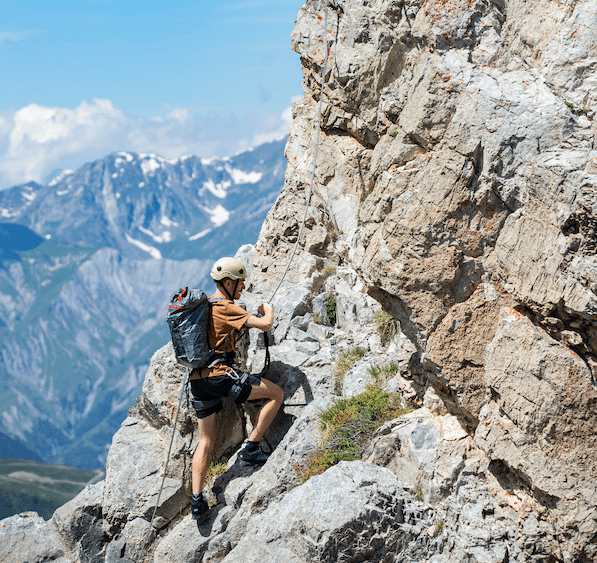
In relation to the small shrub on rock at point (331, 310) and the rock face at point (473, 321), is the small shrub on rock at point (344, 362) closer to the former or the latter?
the rock face at point (473, 321)

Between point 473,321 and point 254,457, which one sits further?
point 254,457

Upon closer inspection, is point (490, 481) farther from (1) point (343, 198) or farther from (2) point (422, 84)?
(1) point (343, 198)

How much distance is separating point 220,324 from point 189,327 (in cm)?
55

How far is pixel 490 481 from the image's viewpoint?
23.8 feet

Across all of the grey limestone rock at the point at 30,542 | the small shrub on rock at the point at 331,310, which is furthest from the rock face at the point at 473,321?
the small shrub on rock at the point at 331,310

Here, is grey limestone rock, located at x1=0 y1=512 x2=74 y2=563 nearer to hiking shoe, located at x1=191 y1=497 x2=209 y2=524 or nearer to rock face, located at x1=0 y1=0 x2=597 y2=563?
rock face, located at x1=0 y1=0 x2=597 y2=563

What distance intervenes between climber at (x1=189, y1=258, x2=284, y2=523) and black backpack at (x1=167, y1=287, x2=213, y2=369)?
27cm

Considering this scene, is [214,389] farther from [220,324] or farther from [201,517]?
[201,517]

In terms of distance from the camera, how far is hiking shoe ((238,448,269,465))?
388 inches

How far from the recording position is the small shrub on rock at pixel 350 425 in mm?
8727

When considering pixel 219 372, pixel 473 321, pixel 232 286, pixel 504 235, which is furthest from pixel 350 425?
pixel 504 235

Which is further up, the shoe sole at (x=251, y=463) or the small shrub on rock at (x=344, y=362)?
the small shrub on rock at (x=344, y=362)

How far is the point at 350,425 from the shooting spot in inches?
356

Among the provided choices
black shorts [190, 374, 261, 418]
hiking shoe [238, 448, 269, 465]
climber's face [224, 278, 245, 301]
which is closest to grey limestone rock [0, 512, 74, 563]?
hiking shoe [238, 448, 269, 465]
